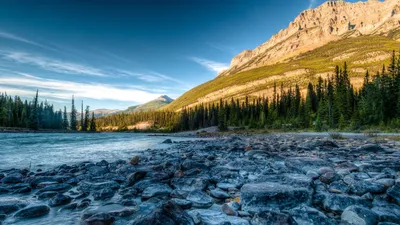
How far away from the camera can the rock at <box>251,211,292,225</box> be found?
3.14 m

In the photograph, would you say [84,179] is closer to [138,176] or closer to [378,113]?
[138,176]

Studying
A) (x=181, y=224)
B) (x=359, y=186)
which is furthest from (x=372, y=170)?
(x=181, y=224)

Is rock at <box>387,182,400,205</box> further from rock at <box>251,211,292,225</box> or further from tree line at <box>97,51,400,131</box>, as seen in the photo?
tree line at <box>97,51,400,131</box>

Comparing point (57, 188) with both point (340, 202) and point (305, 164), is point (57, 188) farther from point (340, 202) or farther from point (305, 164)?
point (305, 164)

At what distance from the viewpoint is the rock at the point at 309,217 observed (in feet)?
11.1

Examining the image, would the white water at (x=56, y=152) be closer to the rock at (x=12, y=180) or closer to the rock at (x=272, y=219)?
the rock at (x=12, y=180)

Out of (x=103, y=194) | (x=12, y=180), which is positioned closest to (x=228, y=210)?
(x=103, y=194)

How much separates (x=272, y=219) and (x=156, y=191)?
123 inches

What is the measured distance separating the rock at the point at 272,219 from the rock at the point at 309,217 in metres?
0.20

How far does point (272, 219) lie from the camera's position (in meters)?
3.23

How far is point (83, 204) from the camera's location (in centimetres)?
453

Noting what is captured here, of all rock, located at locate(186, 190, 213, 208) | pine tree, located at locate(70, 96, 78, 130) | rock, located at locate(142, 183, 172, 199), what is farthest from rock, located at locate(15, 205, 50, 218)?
pine tree, located at locate(70, 96, 78, 130)

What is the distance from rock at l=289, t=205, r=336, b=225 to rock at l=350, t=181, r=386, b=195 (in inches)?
76.9

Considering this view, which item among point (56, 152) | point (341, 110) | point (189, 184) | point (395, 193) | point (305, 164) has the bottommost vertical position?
point (56, 152)
